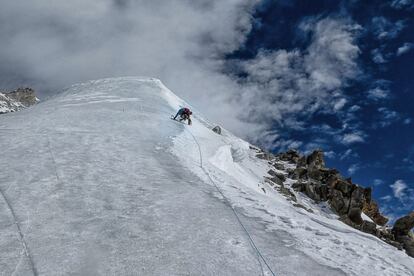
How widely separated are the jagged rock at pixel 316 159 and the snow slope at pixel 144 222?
3715 centimetres

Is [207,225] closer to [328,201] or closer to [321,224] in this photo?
[321,224]

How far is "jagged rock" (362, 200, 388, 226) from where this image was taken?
43.2 metres

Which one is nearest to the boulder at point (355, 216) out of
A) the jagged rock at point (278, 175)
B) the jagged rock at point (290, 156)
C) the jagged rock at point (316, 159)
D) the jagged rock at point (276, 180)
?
the jagged rock at point (278, 175)

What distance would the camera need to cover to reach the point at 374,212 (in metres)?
43.7

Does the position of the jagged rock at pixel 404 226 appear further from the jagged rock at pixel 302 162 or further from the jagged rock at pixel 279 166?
the jagged rock at pixel 302 162

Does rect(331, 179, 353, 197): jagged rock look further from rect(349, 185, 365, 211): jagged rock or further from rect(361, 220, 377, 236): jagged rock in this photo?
rect(361, 220, 377, 236): jagged rock

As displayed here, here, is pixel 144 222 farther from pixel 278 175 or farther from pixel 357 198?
pixel 357 198

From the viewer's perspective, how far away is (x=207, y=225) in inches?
352

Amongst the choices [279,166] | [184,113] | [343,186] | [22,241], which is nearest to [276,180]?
[279,166]

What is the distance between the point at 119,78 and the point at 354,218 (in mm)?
25478

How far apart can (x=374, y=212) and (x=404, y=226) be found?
7.71m

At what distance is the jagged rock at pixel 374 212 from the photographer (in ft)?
142

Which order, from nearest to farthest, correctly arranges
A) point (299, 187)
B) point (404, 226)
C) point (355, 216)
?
point (404, 226)
point (355, 216)
point (299, 187)

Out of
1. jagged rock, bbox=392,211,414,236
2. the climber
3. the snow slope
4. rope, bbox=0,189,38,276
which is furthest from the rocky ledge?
rope, bbox=0,189,38,276
